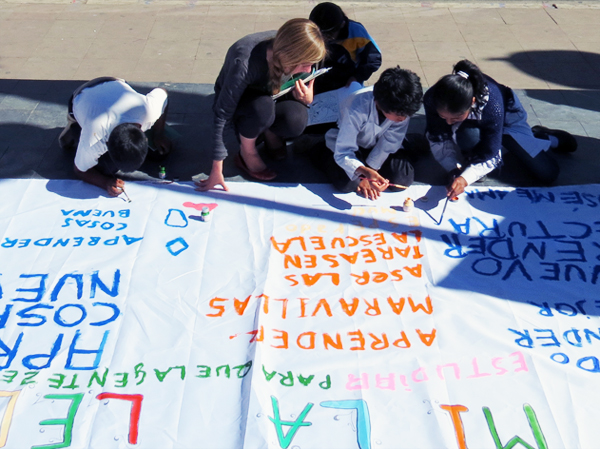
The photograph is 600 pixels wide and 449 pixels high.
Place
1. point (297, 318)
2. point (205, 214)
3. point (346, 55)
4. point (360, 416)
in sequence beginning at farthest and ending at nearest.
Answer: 1. point (346, 55)
2. point (205, 214)
3. point (297, 318)
4. point (360, 416)

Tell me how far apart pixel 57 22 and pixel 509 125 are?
15.7 feet

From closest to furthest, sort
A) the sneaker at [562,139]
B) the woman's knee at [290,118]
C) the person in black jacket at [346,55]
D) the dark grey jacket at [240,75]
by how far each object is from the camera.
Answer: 1. the dark grey jacket at [240,75]
2. the woman's knee at [290,118]
3. the person in black jacket at [346,55]
4. the sneaker at [562,139]

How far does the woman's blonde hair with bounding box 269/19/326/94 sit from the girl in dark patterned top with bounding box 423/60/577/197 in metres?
0.69

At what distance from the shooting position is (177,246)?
10.5ft

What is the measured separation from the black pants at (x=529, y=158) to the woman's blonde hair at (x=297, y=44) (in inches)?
42.3

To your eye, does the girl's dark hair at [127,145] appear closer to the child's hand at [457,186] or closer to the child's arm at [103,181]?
the child's arm at [103,181]

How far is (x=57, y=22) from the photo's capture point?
6.05m

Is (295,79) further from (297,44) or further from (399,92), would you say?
(399,92)

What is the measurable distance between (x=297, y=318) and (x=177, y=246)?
0.83m

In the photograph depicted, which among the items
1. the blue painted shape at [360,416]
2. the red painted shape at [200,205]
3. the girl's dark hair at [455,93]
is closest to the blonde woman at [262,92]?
the red painted shape at [200,205]

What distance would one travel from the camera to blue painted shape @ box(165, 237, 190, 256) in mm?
3152

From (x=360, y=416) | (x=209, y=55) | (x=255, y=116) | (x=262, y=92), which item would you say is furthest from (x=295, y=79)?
(x=209, y=55)

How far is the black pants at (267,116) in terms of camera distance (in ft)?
11.1

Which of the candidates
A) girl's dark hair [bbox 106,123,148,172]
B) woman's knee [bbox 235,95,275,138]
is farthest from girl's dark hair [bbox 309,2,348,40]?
girl's dark hair [bbox 106,123,148,172]
